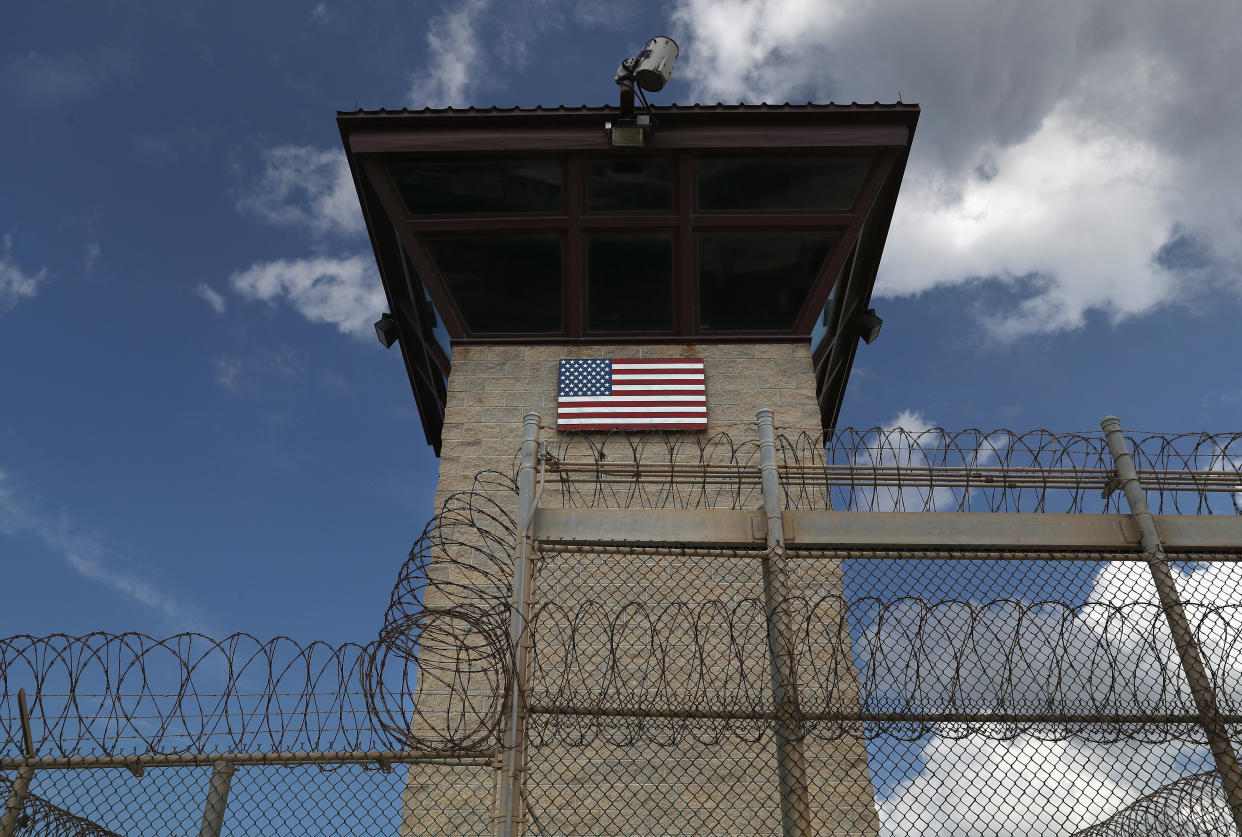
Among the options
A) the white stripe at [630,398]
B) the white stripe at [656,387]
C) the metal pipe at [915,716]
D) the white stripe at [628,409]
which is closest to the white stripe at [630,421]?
the white stripe at [628,409]

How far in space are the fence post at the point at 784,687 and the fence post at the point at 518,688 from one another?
1297 millimetres

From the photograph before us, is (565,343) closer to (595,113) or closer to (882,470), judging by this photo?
(595,113)

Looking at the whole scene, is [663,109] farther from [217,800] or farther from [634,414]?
[217,800]

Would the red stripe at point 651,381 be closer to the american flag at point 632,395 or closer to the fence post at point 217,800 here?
the american flag at point 632,395

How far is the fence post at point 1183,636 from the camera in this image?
517 centimetres

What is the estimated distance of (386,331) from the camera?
1345cm

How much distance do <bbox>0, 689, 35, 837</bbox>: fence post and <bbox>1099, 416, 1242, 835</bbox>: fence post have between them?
6.04 meters

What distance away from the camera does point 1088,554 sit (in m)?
5.82

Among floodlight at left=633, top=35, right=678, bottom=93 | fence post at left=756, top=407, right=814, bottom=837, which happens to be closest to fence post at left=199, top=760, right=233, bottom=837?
fence post at left=756, top=407, right=814, bottom=837

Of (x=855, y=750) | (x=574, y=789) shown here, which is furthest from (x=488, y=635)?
(x=855, y=750)

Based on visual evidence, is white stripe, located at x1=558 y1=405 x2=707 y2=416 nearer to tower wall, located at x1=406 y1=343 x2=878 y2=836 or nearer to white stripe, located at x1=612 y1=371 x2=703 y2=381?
tower wall, located at x1=406 y1=343 x2=878 y2=836

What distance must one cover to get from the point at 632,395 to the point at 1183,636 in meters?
6.72

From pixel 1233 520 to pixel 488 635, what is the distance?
448 centimetres

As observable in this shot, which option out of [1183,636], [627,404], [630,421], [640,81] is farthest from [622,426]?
[1183,636]
